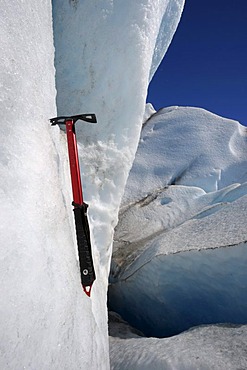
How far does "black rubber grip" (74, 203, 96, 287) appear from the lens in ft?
4.62

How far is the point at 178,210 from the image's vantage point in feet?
14.5

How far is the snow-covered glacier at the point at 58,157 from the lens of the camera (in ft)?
3.32

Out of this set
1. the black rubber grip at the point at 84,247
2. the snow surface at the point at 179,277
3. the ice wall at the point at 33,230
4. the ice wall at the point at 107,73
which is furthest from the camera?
the ice wall at the point at 107,73

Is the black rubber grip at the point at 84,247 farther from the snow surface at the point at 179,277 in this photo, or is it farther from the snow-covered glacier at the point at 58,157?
the snow surface at the point at 179,277

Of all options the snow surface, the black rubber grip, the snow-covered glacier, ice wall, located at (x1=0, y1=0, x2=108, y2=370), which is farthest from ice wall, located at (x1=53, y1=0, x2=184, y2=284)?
the black rubber grip

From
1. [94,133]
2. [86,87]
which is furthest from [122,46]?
[94,133]

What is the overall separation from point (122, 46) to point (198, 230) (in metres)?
1.54

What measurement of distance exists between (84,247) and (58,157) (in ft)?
1.34

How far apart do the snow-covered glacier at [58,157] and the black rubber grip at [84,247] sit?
0.12 feet

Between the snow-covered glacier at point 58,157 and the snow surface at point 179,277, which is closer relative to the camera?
the snow-covered glacier at point 58,157

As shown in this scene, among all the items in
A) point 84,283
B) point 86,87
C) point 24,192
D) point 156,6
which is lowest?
point 84,283

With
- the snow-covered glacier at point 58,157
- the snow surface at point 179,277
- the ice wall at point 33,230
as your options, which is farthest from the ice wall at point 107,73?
the ice wall at point 33,230

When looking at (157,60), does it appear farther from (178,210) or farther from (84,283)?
(84,283)

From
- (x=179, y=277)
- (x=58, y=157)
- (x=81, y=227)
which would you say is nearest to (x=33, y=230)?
(x=81, y=227)
